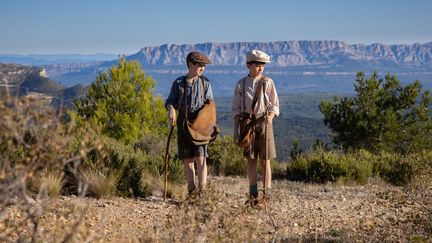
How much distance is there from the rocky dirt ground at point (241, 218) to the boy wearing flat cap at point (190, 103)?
1.50 ft

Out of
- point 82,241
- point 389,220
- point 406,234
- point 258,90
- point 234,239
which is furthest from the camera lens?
point 258,90

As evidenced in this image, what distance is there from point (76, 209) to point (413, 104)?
20.1 metres

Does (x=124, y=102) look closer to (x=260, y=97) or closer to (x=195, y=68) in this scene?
(x=195, y=68)

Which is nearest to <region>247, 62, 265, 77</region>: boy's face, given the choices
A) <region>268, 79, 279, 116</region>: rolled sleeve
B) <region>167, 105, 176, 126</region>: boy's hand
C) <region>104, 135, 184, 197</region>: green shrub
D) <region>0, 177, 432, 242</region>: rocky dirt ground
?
<region>268, 79, 279, 116</region>: rolled sleeve

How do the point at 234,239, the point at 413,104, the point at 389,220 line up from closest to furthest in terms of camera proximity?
the point at 234,239 → the point at 389,220 → the point at 413,104

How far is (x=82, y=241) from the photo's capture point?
A: 9.57 ft

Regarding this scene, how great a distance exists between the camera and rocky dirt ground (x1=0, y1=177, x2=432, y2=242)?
3324 millimetres

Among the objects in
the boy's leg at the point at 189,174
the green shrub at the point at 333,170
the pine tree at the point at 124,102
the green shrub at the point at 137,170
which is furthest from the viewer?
the pine tree at the point at 124,102

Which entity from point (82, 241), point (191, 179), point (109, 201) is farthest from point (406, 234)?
point (109, 201)

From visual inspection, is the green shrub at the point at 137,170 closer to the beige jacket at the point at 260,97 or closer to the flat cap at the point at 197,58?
the flat cap at the point at 197,58

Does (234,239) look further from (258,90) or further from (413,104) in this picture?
(413,104)

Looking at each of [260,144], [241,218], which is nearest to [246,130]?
[260,144]

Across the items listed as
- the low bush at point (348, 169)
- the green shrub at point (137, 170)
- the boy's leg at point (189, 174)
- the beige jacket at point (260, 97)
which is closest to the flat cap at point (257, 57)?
the beige jacket at point (260, 97)

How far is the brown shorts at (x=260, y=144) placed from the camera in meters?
5.74
